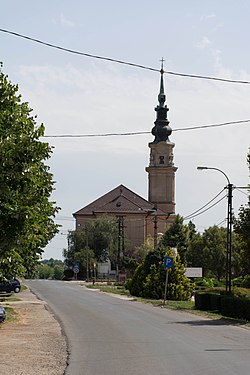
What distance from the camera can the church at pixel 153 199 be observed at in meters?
123

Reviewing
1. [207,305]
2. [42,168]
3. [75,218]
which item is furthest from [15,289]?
[75,218]

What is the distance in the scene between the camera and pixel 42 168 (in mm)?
23766

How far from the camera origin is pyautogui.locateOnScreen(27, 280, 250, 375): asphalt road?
1472 centimetres

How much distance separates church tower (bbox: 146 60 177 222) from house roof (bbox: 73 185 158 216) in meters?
3.08

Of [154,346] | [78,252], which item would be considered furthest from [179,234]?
[154,346]

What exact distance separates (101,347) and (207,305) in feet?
69.3

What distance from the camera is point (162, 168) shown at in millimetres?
130500

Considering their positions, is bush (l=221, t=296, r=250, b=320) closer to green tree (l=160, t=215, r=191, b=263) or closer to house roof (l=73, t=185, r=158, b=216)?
green tree (l=160, t=215, r=191, b=263)

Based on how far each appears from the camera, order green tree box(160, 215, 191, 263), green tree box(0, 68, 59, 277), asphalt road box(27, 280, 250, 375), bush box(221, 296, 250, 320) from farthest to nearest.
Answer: green tree box(160, 215, 191, 263) → bush box(221, 296, 250, 320) → green tree box(0, 68, 59, 277) → asphalt road box(27, 280, 250, 375)

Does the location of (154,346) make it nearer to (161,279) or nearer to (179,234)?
(161,279)

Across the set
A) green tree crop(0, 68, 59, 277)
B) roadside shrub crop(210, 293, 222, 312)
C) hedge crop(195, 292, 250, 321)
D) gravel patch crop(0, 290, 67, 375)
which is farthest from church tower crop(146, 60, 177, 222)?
green tree crop(0, 68, 59, 277)

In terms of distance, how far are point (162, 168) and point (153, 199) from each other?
584 cm

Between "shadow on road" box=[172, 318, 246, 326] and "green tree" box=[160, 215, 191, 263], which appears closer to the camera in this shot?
"shadow on road" box=[172, 318, 246, 326]

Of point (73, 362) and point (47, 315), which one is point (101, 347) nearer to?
point (73, 362)
